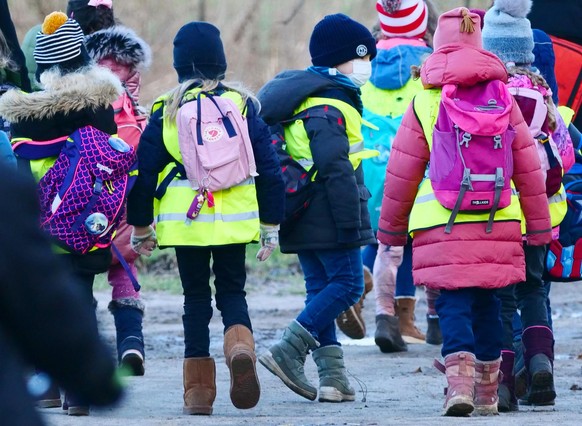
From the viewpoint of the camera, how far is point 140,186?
6.18m

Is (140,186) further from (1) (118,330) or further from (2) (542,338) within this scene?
(2) (542,338)

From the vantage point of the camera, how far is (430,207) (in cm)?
593

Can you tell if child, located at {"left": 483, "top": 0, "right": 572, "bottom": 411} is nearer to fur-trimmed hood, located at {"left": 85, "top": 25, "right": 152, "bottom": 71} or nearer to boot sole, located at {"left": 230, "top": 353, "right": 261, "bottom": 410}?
boot sole, located at {"left": 230, "top": 353, "right": 261, "bottom": 410}

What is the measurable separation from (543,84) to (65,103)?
2.24 meters

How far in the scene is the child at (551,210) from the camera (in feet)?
21.0

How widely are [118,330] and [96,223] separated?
1288mm

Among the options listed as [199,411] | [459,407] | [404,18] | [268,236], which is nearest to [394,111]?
[404,18]

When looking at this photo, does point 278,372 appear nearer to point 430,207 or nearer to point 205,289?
point 205,289

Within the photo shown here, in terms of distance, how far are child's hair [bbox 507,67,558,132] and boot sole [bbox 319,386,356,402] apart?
1648mm

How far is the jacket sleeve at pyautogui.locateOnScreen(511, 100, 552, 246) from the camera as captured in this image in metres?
6.00

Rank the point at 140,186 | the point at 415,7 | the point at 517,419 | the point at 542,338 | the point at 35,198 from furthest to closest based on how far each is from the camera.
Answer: the point at 415,7 < the point at 542,338 < the point at 140,186 < the point at 517,419 < the point at 35,198

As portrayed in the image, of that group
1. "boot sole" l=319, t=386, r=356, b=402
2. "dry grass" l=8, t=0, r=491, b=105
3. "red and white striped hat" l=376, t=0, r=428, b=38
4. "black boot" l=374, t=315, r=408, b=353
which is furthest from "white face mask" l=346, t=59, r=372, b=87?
"dry grass" l=8, t=0, r=491, b=105

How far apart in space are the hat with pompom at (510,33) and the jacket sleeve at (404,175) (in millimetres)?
770

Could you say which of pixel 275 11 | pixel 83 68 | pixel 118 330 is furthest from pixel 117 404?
pixel 275 11
